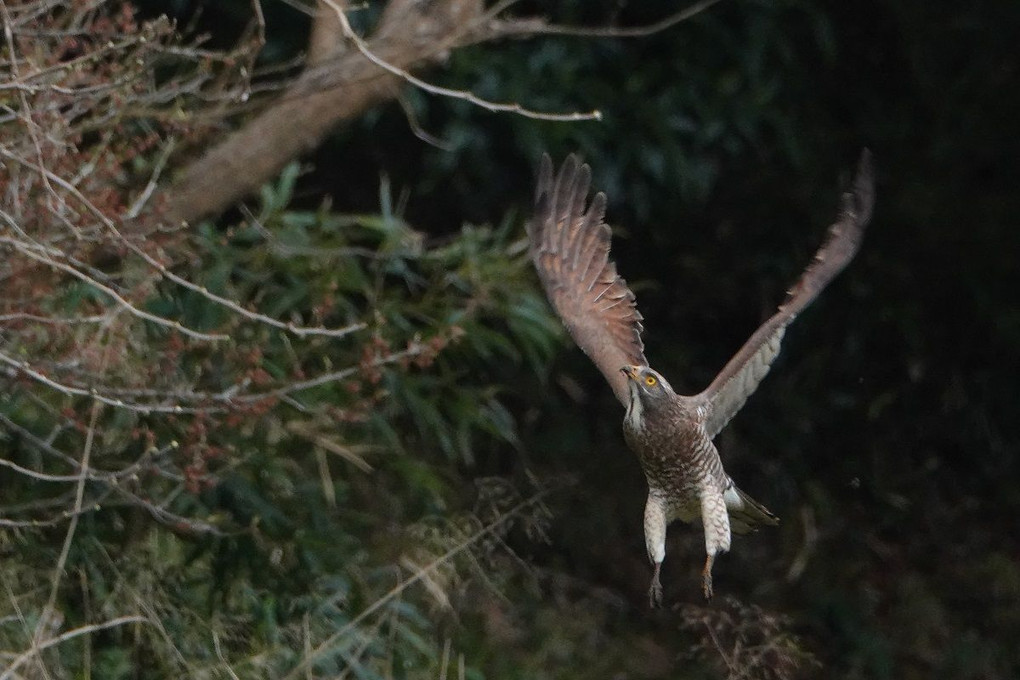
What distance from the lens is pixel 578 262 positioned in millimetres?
3982

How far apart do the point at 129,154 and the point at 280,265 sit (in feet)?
3.29

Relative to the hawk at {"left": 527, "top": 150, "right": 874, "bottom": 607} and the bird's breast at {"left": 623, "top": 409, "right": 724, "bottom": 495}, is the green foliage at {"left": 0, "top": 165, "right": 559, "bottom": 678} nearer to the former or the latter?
the hawk at {"left": 527, "top": 150, "right": 874, "bottom": 607}

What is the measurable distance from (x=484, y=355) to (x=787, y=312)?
1.56m

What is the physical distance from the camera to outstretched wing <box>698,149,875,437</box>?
339 centimetres

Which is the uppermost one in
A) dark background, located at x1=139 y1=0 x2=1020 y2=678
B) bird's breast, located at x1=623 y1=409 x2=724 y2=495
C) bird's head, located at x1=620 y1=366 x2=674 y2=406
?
bird's head, located at x1=620 y1=366 x2=674 y2=406

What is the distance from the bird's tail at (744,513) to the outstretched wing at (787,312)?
Result: 0.54 feet

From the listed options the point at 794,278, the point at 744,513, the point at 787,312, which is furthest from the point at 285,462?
the point at 794,278

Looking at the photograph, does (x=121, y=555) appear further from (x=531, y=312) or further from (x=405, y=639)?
(x=531, y=312)

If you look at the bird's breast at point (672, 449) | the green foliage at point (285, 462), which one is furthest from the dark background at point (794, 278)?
the bird's breast at point (672, 449)

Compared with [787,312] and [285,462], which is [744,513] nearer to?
[787,312]

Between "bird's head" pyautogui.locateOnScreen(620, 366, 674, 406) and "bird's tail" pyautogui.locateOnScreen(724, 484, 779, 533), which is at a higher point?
"bird's head" pyautogui.locateOnScreen(620, 366, 674, 406)

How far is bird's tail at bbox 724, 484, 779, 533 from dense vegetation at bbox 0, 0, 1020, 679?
277 mm

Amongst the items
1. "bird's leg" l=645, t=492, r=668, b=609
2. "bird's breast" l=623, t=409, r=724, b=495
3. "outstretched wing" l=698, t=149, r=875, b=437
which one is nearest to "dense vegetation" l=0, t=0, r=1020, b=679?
"bird's leg" l=645, t=492, r=668, b=609

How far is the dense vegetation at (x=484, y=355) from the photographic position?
12.1 ft
